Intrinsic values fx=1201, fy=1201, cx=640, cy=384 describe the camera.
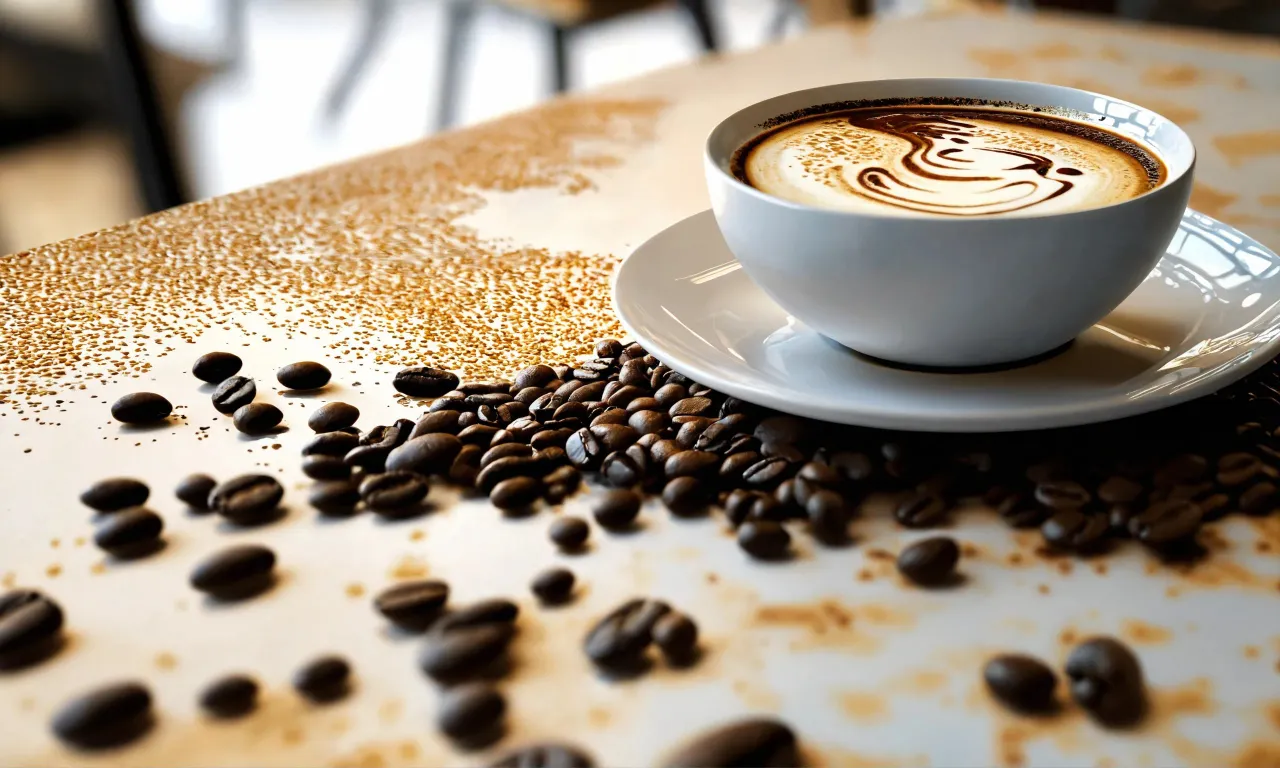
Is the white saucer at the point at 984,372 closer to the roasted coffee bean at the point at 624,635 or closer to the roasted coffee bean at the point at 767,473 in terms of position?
the roasted coffee bean at the point at 767,473

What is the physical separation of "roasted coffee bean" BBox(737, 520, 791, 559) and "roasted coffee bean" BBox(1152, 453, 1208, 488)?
0.75 ft

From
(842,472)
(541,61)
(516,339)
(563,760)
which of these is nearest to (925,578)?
(842,472)

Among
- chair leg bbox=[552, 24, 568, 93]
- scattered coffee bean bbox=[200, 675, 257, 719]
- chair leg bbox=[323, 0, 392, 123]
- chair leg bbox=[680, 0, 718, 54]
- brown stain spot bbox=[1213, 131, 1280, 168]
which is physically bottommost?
chair leg bbox=[323, 0, 392, 123]

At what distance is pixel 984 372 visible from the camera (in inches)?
31.9

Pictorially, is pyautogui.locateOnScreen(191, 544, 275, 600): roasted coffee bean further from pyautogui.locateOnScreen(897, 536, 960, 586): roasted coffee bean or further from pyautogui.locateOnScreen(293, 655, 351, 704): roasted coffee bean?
pyautogui.locateOnScreen(897, 536, 960, 586): roasted coffee bean

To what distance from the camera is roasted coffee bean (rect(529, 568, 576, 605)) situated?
2.13 feet

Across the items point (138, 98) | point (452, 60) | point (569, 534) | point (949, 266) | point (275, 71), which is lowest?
point (275, 71)

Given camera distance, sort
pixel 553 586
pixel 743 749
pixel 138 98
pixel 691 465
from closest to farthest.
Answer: pixel 743 749 < pixel 553 586 < pixel 691 465 < pixel 138 98

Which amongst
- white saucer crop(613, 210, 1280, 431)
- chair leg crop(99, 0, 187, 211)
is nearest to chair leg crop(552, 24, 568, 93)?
chair leg crop(99, 0, 187, 211)

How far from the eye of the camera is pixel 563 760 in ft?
1.74

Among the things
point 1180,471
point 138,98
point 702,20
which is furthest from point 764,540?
point 702,20

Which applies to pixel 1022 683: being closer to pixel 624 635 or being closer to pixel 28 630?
pixel 624 635

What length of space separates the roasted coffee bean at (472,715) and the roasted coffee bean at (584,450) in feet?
0.77

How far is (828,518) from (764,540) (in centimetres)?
4
